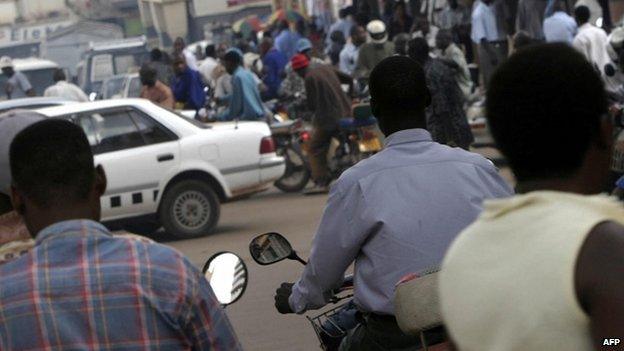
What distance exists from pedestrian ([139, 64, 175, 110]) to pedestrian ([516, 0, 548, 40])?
647cm

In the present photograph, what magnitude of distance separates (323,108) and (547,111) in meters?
14.0

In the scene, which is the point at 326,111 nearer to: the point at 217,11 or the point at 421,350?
the point at 421,350

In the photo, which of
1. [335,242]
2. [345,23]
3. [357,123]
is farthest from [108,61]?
[335,242]

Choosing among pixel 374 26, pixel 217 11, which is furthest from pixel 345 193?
pixel 217 11

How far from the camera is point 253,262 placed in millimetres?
12664

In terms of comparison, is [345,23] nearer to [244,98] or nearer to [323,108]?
[244,98]

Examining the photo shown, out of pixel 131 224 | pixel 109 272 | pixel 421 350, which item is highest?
pixel 109 272

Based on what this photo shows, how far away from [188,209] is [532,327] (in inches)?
465

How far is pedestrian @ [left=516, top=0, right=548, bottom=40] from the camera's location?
76.0ft

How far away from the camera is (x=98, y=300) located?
9.71 ft

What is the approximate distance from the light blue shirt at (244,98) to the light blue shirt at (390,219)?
1362 cm

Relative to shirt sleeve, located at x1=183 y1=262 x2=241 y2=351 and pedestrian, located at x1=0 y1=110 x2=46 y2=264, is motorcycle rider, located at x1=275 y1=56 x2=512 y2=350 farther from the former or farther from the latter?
shirt sleeve, located at x1=183 y1=262 x2=241 y2=351

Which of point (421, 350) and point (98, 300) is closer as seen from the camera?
point (98, 300)

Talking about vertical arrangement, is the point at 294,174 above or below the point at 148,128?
below
